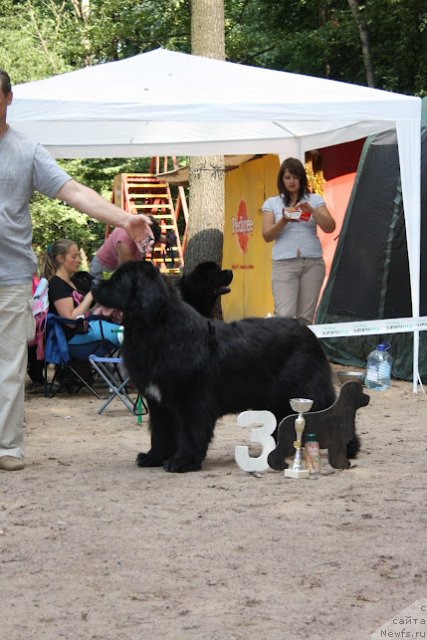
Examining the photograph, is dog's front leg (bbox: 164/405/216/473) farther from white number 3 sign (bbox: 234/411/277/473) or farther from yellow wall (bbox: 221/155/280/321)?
yellow wall (bbox: 221/155/280/321)

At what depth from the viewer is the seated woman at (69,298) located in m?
7.92

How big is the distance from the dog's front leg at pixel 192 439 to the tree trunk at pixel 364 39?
13.1 meters

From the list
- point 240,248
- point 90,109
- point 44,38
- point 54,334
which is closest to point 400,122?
point 90,109

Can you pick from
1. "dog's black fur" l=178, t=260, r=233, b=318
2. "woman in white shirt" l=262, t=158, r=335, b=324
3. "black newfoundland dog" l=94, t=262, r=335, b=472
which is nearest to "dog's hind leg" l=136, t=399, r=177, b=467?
"black newfoundland dog" l=94, t=262, r=335, b=472

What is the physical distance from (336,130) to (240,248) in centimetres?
487

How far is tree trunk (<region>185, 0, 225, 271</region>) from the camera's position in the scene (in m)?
10.0

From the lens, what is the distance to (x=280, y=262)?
26.8ft

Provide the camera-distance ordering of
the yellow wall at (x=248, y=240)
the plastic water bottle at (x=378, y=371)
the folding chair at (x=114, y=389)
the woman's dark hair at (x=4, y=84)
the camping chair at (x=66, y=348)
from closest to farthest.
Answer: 1. the woman's dark hair at (x=4, y=84)
2. the folding chair at (x=114, y=389)
3. the camping chair at (x=66, y=348)
4. the plastic water bottle at (x=378, y=371)
5. the yellow wall at (x=248, y=240)

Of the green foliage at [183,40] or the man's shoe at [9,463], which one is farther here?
the green foliage at [183,40]

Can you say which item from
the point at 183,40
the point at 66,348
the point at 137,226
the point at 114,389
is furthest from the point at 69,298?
the point at 183,40

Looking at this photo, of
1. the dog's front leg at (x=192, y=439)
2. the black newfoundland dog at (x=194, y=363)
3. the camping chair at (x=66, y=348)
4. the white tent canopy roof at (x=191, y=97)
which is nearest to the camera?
the black newfoundland dog at (x=194, y=363)

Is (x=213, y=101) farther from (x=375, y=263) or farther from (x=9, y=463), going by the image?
(x=9, y=463)

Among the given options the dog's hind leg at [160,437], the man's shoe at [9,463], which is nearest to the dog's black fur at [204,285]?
the dog's hind leg at [160,437]

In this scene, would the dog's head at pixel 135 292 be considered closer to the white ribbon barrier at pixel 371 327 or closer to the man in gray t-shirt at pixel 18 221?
the man in gray t-shirt at pixel 18 221
